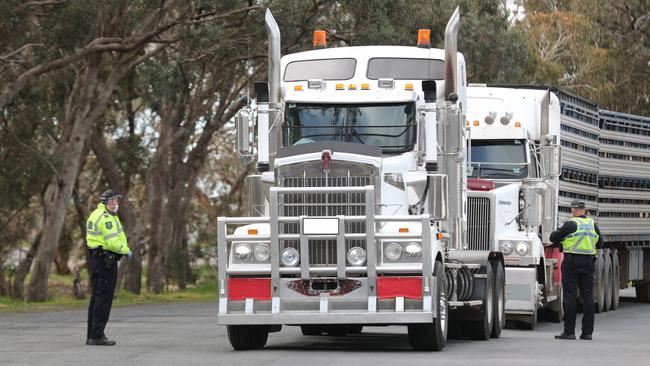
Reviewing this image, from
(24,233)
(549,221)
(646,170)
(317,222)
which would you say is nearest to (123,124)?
(24,233)

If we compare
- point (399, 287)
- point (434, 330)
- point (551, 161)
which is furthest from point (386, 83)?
point (551, 161)

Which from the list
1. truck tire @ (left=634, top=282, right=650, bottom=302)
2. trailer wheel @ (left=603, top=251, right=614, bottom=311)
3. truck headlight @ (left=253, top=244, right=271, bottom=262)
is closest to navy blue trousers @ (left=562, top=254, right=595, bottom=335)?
truck headlight @ (left=253, top=244, right=271, bottom=262)

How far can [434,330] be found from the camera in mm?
16203

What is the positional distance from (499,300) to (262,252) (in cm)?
481

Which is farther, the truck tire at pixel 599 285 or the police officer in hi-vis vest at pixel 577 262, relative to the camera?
the truck tire at pixel 599 285

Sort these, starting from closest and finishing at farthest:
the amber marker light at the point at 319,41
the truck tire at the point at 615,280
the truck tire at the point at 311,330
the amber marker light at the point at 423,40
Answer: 1. the amber marker light at the point at 423,40
2. the amber marker light at the point at 319,41
3. the truck tire at the point at 311,330
4. the truck tire at the point at 615,280

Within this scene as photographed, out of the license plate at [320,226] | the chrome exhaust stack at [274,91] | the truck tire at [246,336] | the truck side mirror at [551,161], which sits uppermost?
the chrome exhaust stack at [274,91]

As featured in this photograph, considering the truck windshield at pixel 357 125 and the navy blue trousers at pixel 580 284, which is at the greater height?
the truck windshield at pixel 357 125

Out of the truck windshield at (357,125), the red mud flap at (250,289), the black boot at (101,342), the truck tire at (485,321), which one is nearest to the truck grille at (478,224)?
the truck tire at (485,321)

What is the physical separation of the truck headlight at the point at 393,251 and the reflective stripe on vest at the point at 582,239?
359cm

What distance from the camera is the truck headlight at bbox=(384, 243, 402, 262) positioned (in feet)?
52.1

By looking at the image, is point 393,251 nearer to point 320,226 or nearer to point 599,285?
point 320,226

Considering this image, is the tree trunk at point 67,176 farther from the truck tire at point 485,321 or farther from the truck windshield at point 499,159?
the truck tire at point 485,321

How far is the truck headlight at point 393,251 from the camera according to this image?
15880mm
